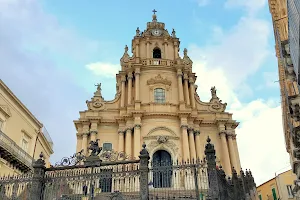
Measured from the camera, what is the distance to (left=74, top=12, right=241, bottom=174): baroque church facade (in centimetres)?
2488

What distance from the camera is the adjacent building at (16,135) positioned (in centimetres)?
2042

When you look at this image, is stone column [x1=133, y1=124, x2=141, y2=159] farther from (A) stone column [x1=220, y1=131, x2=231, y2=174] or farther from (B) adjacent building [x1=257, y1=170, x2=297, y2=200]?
(B) adjacent building [x1=257, y1=170, x2=297, y2=200]


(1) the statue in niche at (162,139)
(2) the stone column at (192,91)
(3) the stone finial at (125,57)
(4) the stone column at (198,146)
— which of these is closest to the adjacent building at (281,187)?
(4) the stone column at (198,146)

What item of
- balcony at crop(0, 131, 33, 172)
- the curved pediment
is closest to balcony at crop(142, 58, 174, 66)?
the curved pediment

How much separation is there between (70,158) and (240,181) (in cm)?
699

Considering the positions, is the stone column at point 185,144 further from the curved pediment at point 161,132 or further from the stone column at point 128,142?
the stone column at point 128,142

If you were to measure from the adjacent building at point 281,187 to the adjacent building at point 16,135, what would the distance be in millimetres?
24674

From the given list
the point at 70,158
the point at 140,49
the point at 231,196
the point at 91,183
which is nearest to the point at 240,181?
the point at 231,196

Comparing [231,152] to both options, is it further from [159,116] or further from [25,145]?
[25,145]

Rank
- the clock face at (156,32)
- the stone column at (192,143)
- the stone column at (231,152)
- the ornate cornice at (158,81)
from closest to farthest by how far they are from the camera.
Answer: the stone column at (192,143)
the stone column at (231,152)
the ornate cornice at (158,81)
the clock face at (156,32)

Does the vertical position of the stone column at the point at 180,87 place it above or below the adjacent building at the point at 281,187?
above

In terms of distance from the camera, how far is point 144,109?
26.2 m

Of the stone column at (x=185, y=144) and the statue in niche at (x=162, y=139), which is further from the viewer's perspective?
the statue in niche at (x=162, y=139)

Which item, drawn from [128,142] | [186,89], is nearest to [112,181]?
[128,142]
